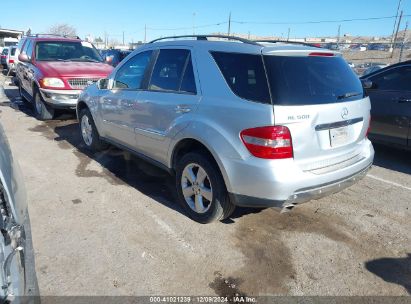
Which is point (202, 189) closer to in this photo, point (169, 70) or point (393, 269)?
point (169, 70)

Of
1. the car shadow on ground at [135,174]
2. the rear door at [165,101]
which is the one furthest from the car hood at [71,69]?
the rear door at [165,101]

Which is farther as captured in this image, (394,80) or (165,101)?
(394,80)

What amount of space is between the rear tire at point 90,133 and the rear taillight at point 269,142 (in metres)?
3.51

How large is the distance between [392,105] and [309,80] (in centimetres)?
325

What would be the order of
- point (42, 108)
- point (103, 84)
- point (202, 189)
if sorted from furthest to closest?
point (42, 108) → point (103, 84) → point (202, 189)

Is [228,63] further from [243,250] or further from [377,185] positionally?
[377,185]

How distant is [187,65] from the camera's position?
147 inches

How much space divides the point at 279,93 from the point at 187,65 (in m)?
1.19

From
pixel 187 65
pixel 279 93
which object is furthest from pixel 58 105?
pixel 279 93

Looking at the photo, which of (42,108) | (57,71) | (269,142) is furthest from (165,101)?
(42,108)

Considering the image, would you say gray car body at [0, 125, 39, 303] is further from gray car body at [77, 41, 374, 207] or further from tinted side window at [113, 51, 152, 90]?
tinted side window at [113, 51, 152, 90]

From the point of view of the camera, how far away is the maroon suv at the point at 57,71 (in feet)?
25.1

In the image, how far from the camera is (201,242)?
343 cm

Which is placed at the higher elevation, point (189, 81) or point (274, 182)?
point (189, 81)
